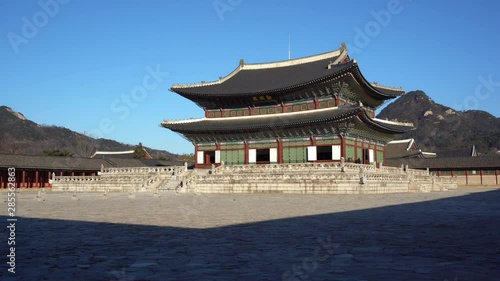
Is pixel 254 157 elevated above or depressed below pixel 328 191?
above

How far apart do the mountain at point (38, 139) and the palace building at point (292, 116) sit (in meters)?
76.0

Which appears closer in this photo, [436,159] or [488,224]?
[488,224]

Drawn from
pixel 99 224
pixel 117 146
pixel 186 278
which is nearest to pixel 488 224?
pixel 186 278

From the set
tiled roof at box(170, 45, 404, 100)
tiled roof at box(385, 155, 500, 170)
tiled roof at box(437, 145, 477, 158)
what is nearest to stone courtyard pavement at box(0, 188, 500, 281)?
tiled roof at box(170, 45, 404, 100)

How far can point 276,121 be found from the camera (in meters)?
43.6

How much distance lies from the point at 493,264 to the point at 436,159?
6113 centimetres

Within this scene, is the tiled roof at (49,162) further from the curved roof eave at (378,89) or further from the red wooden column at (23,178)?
the curved roof eave at (378,89)

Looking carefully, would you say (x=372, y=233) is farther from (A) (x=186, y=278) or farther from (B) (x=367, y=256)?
(A) (x=186, y=278)

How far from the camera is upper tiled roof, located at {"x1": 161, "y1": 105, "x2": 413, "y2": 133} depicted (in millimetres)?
39250

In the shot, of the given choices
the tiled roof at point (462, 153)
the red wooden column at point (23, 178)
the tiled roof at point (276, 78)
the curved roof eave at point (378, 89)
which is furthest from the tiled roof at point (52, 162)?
the tiled roof at point (462, 153)

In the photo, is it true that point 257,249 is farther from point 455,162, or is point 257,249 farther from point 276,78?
point 455,162

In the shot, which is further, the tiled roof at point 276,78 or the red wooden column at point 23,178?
the red wooden column at point 23,178

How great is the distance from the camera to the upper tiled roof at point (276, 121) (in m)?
39.2

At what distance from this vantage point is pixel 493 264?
22.8ft
